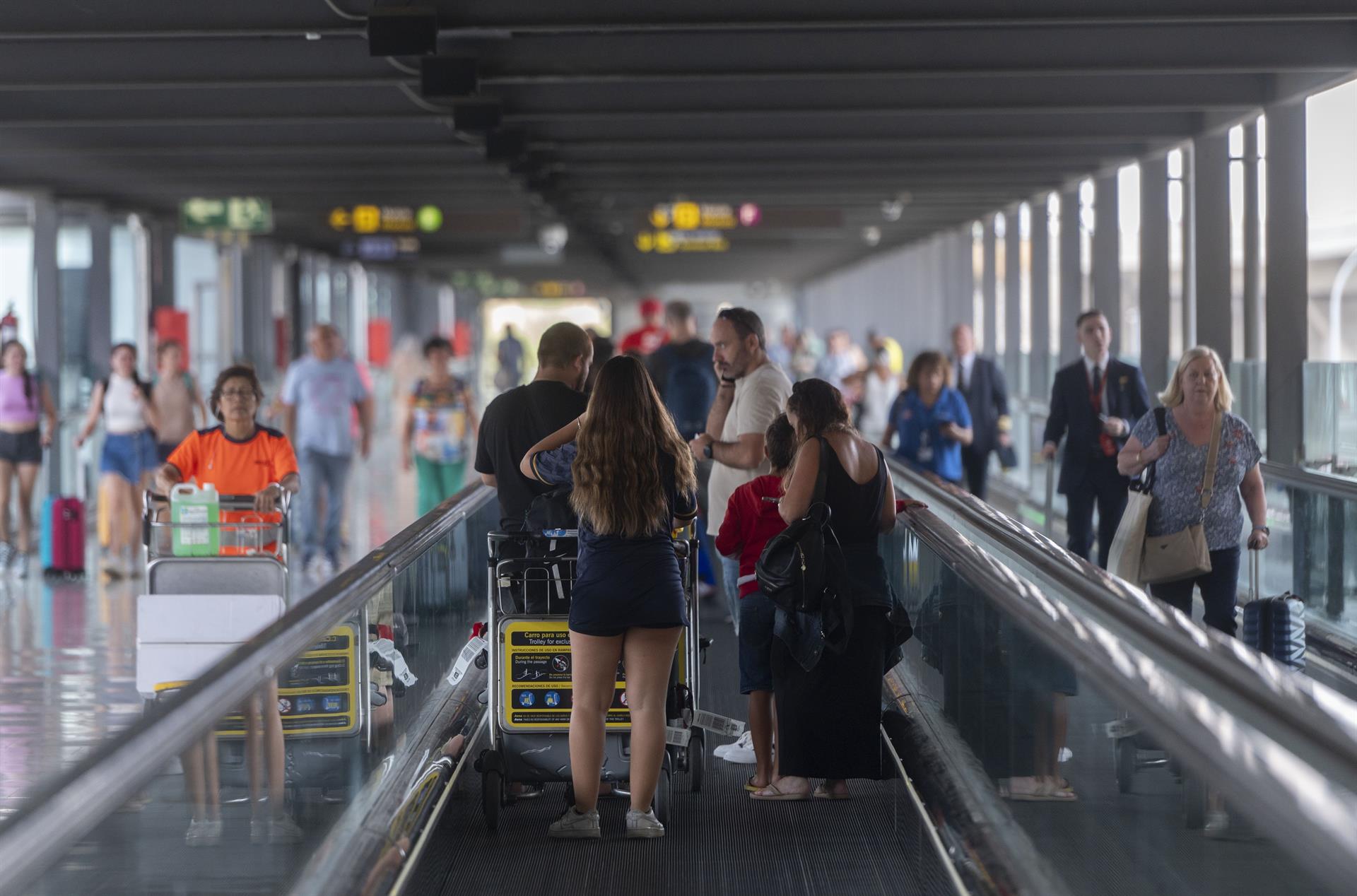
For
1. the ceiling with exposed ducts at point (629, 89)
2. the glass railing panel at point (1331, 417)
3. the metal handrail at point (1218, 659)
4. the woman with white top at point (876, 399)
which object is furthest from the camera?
the woman with white top at point (876, 399)

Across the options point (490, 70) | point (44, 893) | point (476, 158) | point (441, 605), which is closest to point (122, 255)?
point (476, 158)

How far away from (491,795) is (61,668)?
4.35 m

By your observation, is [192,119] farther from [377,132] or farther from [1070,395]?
[1070,395]

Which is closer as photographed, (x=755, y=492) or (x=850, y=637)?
(x=850, y=637)

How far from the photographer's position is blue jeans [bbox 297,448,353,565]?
12.8m

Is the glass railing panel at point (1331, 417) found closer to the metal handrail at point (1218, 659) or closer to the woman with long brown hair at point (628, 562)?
the metal handrail at point (1218, 659)

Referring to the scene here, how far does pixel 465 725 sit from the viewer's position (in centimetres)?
660

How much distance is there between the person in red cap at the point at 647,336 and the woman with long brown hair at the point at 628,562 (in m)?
7.68

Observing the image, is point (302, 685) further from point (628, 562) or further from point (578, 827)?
point (578, 827)

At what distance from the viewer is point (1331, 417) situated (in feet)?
32.1

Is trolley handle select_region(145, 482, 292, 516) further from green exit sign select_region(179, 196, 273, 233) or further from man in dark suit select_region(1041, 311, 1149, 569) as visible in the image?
green exit sign select_region(179, 196, 273, 233)

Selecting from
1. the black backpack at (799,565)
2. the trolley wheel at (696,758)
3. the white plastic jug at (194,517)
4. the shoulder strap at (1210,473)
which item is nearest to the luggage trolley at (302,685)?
the white plastic jug at (194,517)

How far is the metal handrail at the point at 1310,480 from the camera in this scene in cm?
885

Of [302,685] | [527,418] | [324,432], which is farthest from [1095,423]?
[302,685]
